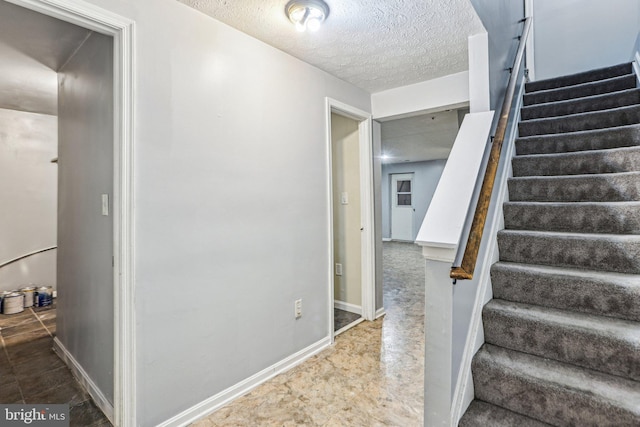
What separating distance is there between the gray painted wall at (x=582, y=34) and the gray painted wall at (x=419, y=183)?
4.07 m

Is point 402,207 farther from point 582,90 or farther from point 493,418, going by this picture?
point 493,418

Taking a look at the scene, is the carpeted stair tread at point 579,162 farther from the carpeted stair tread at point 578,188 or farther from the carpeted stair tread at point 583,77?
the carpeted stair tread at point 583,77

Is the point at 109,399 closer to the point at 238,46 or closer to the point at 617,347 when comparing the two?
the point at 238,46

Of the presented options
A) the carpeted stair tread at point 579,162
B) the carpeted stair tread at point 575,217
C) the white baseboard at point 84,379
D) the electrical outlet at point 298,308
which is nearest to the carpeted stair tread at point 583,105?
the carpeted stair tread at point 579,162

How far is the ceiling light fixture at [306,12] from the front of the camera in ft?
5.32

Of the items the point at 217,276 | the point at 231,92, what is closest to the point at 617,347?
the point at 217,276

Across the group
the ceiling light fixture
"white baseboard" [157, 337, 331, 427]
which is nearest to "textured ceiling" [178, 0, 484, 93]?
the ceiling light fixture

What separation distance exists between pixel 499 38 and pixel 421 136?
319 centimetres

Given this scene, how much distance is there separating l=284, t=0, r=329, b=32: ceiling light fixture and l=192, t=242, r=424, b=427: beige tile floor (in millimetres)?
2197

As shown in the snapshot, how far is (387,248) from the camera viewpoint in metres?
7.80

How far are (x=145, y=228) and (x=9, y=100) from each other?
3267mm

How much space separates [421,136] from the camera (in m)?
5.52

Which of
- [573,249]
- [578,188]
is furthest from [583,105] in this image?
[573,249]

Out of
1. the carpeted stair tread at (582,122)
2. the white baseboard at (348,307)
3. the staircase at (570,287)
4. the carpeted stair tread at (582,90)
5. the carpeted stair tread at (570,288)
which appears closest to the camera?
the staircase at (570,287)
